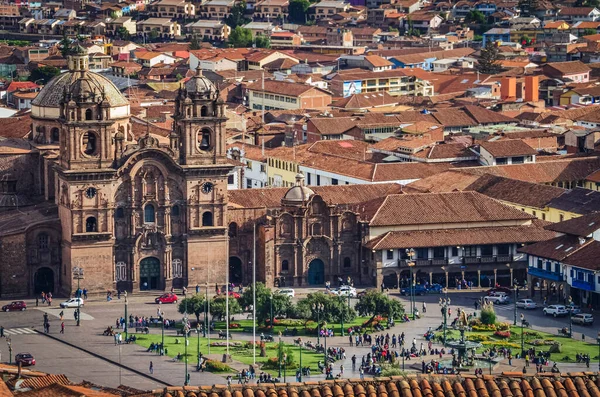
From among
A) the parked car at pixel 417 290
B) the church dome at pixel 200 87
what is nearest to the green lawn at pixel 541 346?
the parked car at pixel 417 290

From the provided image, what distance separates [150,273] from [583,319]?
30874mm

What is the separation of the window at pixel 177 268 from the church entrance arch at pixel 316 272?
9.02m

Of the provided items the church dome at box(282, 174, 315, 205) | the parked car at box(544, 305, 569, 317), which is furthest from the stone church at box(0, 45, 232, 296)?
the parked car at box(544, 305, 569, 317)

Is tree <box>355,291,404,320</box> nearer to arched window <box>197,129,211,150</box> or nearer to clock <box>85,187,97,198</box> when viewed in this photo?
arched window <box>197,129,211,150</box>

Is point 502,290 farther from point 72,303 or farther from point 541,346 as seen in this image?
point 72,303

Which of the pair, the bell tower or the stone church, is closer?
the stone church

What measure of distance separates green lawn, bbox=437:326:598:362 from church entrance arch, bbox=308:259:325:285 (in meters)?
19.3

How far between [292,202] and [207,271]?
756 cm

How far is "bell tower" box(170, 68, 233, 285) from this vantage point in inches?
5428

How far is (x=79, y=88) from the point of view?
446 ft

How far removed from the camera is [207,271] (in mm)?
138750

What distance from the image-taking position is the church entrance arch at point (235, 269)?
140625 millimetres

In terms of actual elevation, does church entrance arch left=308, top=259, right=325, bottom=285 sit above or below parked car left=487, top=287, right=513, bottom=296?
above

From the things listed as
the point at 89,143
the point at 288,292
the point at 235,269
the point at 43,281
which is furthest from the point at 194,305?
the point at 89,143
